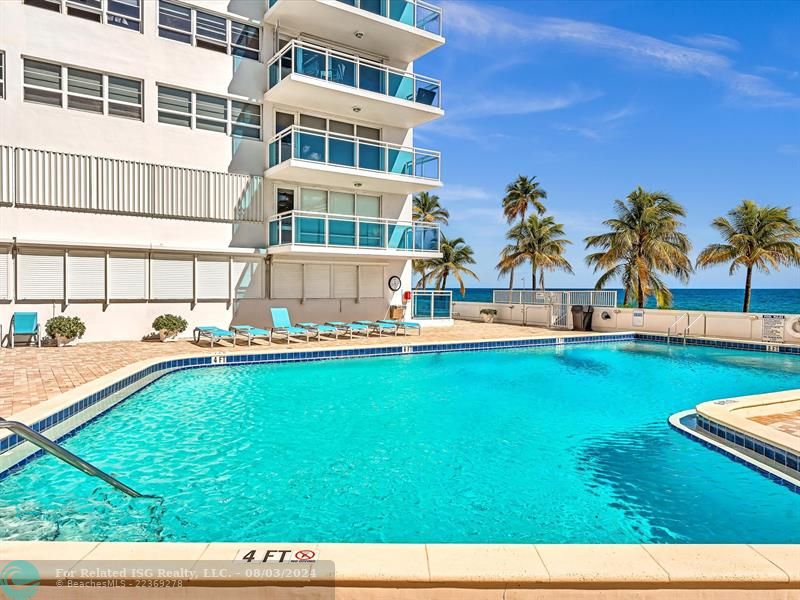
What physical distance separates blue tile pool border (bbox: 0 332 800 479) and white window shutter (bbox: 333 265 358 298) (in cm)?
Answer: 520

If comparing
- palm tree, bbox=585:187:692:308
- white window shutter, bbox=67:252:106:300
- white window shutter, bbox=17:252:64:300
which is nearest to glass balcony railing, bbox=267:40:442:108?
white window shutter, bbox=67:252:106:300

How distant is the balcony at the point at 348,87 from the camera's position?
679 inches

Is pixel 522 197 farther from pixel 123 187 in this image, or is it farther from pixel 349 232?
pixel 123 187

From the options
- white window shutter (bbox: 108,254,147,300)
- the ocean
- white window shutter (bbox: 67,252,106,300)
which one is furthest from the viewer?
the ocean

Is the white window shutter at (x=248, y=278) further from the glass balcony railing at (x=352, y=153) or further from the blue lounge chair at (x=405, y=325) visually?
the blue lounge chair at (x=405, y=325)

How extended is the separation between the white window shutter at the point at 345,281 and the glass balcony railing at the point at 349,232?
1.91m

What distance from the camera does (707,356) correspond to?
16500 millimetres

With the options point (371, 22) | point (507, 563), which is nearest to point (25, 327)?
point (371, 22)

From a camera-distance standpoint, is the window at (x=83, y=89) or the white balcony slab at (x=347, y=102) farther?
the white balcony slab at (x=347, y=102)

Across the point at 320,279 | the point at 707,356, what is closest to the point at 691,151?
the point at 707,356

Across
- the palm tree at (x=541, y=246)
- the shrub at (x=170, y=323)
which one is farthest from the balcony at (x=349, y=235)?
the palm tree at (x=541, y=246)

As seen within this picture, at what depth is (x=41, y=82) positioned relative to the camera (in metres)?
14.5

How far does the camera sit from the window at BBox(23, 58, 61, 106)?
14.3 metres

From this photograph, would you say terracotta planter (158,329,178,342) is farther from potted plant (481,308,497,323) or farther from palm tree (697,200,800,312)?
palm tree (697,200,800,312)
